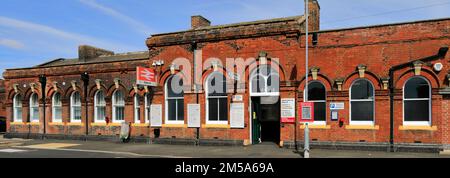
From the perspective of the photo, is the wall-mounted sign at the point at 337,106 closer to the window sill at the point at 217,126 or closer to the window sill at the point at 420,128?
the window sill at the point at 420,128

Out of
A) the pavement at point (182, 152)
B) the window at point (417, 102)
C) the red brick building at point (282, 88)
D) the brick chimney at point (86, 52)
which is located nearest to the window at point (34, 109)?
the red brick building at point (282, 88)

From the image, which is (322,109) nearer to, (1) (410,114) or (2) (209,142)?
(1) (410,114)

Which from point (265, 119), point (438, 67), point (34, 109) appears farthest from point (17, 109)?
point (438, 67)

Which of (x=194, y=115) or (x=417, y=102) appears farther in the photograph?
(x=194, y=115)

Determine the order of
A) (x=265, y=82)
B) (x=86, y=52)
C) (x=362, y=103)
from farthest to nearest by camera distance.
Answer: (x=86, y=52)
(x=265, y=82)
(x=362, y=103)

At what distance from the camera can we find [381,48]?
16.4 meters

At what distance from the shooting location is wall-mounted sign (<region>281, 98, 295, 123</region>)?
689 inches

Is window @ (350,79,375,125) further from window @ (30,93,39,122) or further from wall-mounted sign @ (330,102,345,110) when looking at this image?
window @ (30,93,39,122)

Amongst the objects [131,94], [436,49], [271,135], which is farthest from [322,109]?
[131,94]

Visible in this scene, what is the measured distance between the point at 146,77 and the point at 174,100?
1929 mm

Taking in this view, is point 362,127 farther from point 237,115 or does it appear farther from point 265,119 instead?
point 237,115

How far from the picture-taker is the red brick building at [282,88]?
15.8m

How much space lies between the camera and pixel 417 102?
15.9m

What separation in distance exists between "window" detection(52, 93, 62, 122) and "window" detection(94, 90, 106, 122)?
10.1 feet
